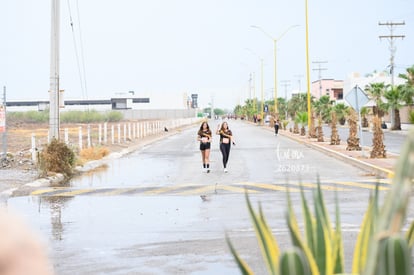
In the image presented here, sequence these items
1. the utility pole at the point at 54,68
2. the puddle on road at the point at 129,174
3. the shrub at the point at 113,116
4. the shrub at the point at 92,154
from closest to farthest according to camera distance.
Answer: the puddle on road at the point at 129,174 → the utility pole at the point at 54,68 → the shrub at the point at 92,154 → the shrub at the point at 113,116

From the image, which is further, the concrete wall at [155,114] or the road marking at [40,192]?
the concrete wall at [155,114]

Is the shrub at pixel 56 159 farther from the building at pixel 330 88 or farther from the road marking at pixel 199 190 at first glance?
the building at pixel 330 88

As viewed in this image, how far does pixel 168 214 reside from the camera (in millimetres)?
12828

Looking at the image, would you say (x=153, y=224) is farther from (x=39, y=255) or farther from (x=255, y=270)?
(x=39, y=255)

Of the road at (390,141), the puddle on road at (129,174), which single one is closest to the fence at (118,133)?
the puddle on road at (129,174)

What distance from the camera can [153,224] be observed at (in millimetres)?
11672

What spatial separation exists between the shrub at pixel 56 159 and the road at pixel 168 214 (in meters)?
0.84

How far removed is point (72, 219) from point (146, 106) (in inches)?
5762

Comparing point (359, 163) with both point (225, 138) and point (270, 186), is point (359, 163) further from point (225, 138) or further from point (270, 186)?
point (270, 186)

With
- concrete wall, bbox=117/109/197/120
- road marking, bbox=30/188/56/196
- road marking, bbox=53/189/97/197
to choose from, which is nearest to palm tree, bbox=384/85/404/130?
road marking, bbox=53/189/97/197

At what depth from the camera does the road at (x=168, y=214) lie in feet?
28.5

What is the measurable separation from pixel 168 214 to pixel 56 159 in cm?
867

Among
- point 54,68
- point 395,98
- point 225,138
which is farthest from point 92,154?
point 395,98

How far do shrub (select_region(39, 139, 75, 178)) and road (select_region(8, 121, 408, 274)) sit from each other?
2.75ft
